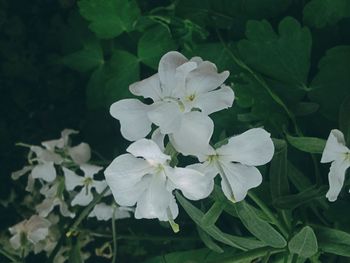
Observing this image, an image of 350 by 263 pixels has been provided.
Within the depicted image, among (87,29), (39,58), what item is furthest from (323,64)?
(39,58)

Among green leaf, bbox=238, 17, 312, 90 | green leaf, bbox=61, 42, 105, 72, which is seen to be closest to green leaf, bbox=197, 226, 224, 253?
green leaf, bbox=238, 17, 312, 90

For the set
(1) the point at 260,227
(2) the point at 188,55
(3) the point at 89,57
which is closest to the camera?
(1) the point at 260,227

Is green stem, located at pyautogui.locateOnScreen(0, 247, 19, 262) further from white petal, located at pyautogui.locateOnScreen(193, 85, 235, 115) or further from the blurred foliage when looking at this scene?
white petal, located at pyautogui.locateOnScreen(193, 85, 235, 115)

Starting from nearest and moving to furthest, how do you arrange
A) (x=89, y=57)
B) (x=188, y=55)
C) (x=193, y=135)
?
(x=193, y=135) → (x=188, y=55) → (x=89, y=57)

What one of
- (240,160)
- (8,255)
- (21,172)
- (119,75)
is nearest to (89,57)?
(119,75)

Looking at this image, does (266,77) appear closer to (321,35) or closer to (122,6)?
(321,35)

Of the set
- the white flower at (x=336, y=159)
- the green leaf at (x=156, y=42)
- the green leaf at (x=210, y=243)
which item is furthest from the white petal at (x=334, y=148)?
the green leaf at (x=156, y=42)

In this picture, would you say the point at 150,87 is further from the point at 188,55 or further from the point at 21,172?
the point at 21,172
